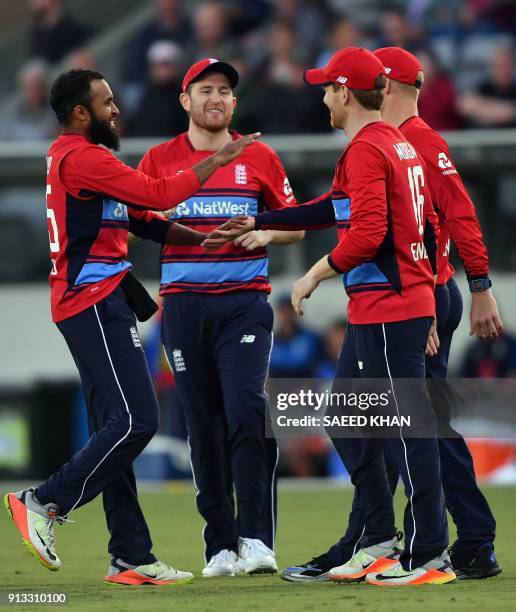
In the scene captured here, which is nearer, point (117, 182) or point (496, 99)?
point (117, 182)

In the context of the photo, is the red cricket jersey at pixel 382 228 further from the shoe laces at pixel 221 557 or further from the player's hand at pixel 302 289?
the shoe laces at pixel 221 557

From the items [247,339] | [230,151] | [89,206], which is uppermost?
[230,151]

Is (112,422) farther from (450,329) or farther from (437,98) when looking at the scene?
(437,98)

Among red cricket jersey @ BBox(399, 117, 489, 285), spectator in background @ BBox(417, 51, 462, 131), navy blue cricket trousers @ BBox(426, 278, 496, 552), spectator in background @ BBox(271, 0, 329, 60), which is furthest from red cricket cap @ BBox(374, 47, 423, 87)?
spectator in background @ BBox(271, 0, 329, 60)

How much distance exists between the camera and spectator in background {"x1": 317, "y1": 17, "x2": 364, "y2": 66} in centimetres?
1500

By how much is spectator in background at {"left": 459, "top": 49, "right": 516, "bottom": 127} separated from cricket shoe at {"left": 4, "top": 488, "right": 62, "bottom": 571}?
369 inches

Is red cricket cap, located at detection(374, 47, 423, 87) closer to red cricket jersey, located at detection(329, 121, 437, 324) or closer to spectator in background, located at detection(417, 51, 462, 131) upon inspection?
red cricket jersey, located at detection(329, 121, 437, 324)

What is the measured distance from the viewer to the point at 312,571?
21.3 feet

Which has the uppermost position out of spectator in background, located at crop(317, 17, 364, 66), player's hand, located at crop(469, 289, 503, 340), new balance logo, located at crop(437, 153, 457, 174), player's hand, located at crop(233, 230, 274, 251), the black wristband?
spectator in background, located at crop(317, 17, 364, 66)

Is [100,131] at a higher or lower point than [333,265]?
higher

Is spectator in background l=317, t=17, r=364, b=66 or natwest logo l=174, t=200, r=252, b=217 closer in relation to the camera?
natwest logo l=174, t=200, r=252, b=217

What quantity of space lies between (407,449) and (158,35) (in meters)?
10.7

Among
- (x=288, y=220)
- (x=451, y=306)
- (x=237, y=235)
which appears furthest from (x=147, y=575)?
(x=451, y=306)

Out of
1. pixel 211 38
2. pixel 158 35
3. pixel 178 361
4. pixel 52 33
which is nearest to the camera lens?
pixel 178 361
